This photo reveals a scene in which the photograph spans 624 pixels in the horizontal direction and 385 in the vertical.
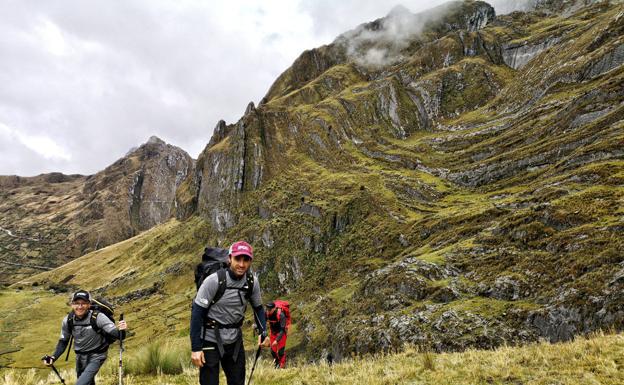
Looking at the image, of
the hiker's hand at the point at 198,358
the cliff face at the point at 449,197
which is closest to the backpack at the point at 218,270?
the hiker's hand at the point at 198,358

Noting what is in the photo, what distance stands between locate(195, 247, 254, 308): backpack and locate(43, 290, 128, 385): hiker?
334cm

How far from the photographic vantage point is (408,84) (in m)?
190

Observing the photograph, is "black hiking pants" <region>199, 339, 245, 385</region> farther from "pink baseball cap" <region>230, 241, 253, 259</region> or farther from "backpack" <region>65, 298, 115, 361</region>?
"backpack" <region>65, 298, 115, 361</region>

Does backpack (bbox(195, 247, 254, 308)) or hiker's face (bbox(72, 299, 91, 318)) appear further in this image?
hiker's face (bbox(72, 299, 91, 318))

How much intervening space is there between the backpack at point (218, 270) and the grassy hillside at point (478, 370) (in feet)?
15.7

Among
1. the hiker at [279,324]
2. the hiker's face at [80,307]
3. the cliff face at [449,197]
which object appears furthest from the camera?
the cliff face at [449,197]

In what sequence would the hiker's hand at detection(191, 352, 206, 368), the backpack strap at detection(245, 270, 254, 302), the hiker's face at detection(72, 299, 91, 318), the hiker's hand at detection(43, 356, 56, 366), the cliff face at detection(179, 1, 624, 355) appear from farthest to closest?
1. the cliff face at detection(179, 1, 624, 355)
2. the hiker's hand at detection(43, 356, 56, 366)
3. the hiker's face at detection(72, 299, 91, 318)
4. the backpack strap at detection(245, 270, 254, 302)
5. the hiker's hand at detection(191, 352, 206, 368)

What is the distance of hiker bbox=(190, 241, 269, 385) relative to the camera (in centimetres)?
712

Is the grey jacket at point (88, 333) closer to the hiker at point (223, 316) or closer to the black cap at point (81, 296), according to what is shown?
the black cap at point (81, 296)

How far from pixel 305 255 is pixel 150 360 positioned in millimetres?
94640

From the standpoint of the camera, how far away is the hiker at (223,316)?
7.12 meters

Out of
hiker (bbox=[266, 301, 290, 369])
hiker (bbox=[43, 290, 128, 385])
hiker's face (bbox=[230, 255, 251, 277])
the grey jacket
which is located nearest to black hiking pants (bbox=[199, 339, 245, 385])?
hiker's face (bbox=[230, 255, 251, 277])

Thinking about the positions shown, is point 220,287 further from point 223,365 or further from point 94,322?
point 94,322

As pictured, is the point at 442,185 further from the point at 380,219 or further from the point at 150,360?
the point at 150,360
